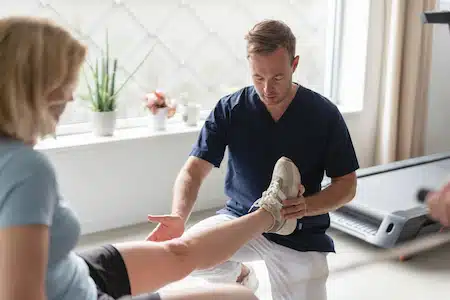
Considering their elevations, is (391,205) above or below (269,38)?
below

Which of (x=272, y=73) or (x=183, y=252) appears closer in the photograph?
(x=183, y=252)

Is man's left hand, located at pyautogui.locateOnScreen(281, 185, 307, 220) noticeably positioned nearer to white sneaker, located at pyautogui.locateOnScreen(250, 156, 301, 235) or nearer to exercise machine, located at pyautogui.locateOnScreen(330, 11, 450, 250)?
white sneaker, located at pyautogui.locateOnScreen(250, 156, 301, 235)

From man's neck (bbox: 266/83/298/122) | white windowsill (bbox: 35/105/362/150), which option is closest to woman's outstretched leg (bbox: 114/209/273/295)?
man's neck (bbox: 266/83/298/122)

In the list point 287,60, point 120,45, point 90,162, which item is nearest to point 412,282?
point 287,60

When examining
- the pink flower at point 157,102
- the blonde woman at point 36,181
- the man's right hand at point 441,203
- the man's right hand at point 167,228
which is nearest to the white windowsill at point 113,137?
the pink flower at point 157,102

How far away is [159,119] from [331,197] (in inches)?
51.8

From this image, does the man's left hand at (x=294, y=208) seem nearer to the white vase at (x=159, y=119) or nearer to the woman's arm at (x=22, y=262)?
the woman's arm at (x=22, y=262)

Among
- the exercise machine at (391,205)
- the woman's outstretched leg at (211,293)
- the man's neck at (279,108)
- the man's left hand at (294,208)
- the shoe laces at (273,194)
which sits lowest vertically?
the exercise machine at (391,205)

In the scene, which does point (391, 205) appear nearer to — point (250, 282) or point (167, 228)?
point (250, 282)

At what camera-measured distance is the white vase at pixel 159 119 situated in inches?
112

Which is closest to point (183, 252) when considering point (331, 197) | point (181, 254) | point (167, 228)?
point (181, 254)

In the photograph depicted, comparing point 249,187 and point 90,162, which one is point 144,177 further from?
point 249,187

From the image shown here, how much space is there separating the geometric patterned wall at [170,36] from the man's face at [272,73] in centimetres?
126

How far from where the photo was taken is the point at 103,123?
2695 millimetres
